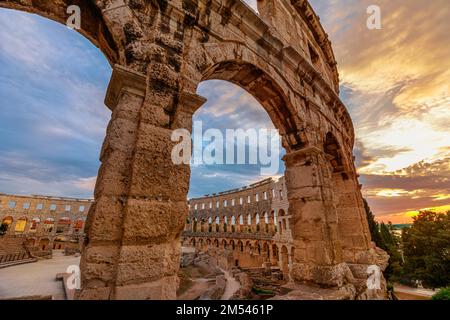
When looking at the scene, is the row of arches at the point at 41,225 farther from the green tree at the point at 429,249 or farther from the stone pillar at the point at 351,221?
the green tree at the point at 429,249

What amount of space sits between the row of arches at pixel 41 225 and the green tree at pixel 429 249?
4380 cm

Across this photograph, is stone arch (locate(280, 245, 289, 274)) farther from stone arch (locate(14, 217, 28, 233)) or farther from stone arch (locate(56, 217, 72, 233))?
stone arch (locate(14, 217, 28, 233))

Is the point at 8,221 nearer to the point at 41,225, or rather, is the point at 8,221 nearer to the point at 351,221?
the point at 41,225

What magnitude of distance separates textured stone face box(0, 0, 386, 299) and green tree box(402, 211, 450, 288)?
74.6ft

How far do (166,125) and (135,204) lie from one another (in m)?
0.88

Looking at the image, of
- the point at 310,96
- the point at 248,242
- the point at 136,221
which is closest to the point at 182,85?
the point at 136,221

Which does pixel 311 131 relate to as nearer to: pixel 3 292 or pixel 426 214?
pixel 3 292

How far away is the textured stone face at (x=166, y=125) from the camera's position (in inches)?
71.2

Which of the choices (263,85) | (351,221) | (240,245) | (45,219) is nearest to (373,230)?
(351,221)

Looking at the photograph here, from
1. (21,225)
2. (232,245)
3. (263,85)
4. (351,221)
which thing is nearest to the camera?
(263,85)

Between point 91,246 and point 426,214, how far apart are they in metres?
31.6

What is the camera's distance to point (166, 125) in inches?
89.4

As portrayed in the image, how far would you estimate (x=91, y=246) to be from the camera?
1.71m

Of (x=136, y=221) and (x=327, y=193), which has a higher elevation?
(x=327, y=193)
